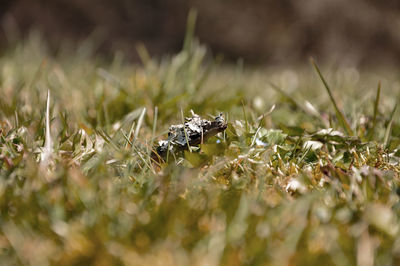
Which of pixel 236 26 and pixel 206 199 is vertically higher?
pixel 206 199

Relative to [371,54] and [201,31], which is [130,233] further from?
[371,54]

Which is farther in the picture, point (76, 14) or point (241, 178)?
point (76, 14)

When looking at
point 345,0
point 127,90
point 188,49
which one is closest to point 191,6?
point 345,0

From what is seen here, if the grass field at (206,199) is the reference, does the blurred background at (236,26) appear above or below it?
below

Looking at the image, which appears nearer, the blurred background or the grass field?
the grass field

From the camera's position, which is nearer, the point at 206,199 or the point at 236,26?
the point at 206,199

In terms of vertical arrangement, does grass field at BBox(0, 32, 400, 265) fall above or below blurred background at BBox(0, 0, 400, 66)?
above

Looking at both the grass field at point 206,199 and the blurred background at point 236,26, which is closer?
the grass field at point 206,199

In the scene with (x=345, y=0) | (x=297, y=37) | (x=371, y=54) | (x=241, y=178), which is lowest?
→ (x=371, y=54)
